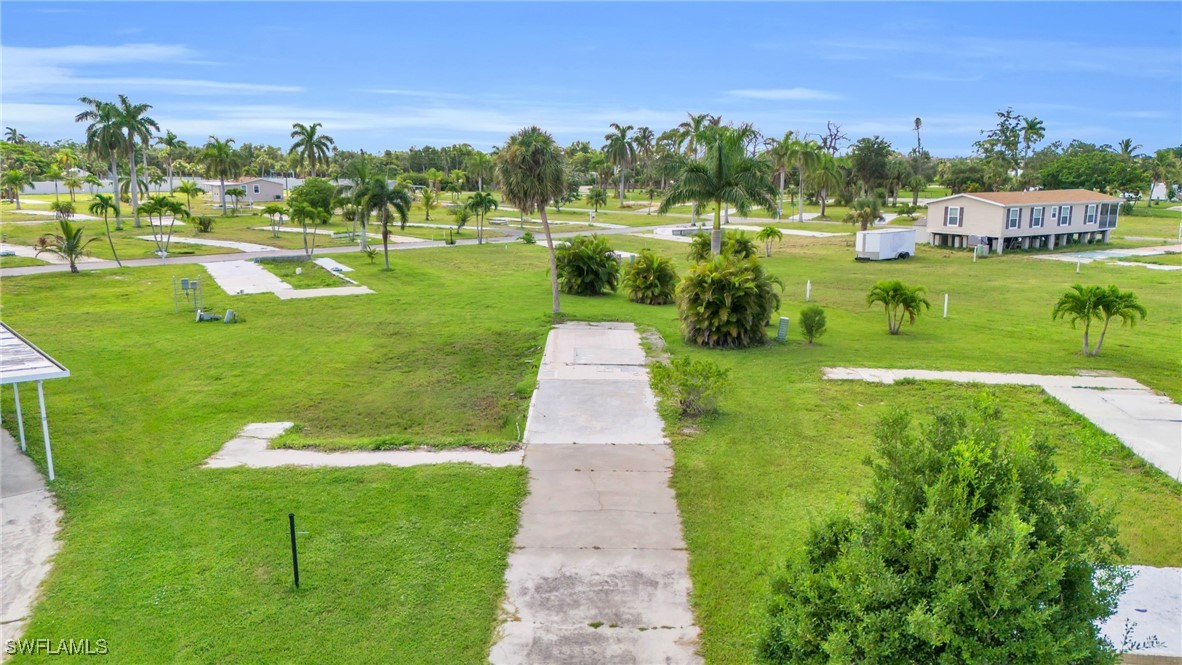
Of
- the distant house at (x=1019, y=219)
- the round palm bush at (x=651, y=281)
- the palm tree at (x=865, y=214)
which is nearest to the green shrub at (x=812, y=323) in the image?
the round palm bush at (x=651, y=281)

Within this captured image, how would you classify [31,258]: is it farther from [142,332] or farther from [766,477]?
[766,477]

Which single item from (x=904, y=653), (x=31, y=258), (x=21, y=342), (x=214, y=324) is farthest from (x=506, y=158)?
(x=31, y=258)

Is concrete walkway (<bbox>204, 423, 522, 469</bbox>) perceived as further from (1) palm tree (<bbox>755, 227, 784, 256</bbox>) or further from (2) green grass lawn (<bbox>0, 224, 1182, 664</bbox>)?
(1) palm tree (<bbox>755, 227, 784, 256</bbox>)

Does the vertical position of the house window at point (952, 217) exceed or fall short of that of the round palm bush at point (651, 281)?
it exceeds it

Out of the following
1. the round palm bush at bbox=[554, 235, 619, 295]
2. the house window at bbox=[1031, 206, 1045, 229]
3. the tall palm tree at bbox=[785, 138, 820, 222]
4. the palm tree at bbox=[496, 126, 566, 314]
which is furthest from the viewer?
the tall palm tree at bbox=[785, 138, 820, 222]

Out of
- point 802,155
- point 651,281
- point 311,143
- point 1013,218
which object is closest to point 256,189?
point 311,143

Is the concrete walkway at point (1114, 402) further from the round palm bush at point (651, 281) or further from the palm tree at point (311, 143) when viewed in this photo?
the palm tree at point (311, 143)

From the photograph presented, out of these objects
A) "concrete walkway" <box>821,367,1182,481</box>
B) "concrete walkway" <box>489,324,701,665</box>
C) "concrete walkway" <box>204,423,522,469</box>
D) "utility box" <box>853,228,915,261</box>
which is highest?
"utility box" <box>853,228,915,261</box>

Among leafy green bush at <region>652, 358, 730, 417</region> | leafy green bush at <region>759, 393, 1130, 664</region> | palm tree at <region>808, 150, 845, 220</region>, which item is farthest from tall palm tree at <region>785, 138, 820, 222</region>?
leafy green bush at <region>759, 393, 1130, 664</region>
